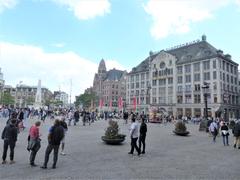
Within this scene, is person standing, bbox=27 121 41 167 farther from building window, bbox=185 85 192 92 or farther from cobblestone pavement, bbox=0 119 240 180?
building window, bbox=185 85 192 92

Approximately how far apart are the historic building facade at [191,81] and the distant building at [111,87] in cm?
2662

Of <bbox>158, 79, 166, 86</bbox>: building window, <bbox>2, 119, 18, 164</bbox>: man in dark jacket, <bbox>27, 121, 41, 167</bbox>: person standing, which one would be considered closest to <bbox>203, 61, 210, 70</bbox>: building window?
<bbox>158, 79, 166, 86</bbox>: building window

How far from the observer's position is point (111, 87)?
112 metres

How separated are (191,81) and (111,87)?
48691mm

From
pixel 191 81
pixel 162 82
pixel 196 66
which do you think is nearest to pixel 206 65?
pixel 196 66

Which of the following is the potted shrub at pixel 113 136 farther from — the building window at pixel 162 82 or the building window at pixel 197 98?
the building window at pixel 162 82

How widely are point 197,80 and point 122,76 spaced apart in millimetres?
51804

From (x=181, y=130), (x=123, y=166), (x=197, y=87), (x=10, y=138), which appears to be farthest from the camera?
(x=197, y=87)

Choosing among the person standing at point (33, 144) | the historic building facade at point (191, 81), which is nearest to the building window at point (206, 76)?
the historic building facade at point (191, 81)

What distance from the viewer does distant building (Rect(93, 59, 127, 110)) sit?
111375 millimetres

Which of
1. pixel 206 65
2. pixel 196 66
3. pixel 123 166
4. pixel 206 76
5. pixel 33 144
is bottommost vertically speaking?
pixel 123 166

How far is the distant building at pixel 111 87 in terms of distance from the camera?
111375 millimetres

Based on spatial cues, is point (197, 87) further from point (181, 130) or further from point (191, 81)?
point (181, 130)

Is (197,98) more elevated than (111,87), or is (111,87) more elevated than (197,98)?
(111,87)
